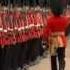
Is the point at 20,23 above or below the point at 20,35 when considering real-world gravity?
above

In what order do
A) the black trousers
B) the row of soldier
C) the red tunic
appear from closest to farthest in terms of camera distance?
the red tunic, the black trousers, the row of soldier

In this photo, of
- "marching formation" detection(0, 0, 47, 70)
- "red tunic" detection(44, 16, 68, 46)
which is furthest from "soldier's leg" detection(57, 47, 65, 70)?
"marching formation" detection(0, 0, 47, 70)

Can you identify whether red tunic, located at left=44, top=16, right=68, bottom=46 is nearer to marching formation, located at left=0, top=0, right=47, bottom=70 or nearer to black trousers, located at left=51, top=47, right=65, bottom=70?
black trousers, located at left=51, top=47, right=65, bottom=70

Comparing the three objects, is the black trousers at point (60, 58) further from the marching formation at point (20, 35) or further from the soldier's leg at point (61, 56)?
the marching formation at point (20, 35)

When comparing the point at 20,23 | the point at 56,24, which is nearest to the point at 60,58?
the point at 56,24

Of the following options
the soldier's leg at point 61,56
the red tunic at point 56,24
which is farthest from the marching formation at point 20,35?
the soldier's leg at point 61,56

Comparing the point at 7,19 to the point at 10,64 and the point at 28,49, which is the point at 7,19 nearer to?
the point at 10,64

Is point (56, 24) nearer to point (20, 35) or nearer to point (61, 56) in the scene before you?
point (61, 56)

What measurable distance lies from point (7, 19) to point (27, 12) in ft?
2.92

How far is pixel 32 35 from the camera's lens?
679 cm

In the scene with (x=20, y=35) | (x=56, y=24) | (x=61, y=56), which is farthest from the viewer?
(x=20, y=35)

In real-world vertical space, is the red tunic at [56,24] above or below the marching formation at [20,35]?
above

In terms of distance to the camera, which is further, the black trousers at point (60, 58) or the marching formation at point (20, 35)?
the marching formation at point (20, 35)

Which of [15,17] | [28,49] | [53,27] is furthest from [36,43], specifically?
[53,27]
